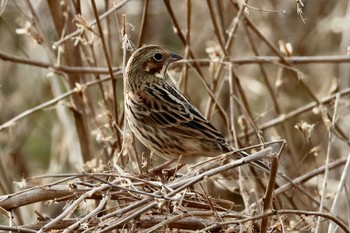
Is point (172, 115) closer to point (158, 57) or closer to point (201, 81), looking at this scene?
point (158, 57)

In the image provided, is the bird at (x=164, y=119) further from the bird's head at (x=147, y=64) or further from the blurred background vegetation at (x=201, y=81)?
the blurred background vegetation at (x=201, y=81)

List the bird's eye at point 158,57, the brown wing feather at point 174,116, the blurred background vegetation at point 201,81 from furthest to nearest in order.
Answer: the blurred background vegetation at point 201,81, the bird's eye at point 158,57, the brown wing feather at point 174,116

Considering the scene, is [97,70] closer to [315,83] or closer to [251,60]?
[251,60]

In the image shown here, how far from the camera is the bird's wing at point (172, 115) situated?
4.45 m

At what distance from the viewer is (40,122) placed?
8.15m

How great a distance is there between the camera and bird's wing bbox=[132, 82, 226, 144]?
14.6 feet

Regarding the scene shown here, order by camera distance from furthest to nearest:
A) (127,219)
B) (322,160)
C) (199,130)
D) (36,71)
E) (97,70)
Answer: (36,71)
(322,160)
(97,70)
(199,130)
(127,219)

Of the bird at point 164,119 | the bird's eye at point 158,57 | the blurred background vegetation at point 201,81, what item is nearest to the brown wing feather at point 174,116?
the bird at point 164,119

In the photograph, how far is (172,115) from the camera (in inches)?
179

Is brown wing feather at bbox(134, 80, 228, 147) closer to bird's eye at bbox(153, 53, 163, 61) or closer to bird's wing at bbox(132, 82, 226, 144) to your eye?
bird's wing at bbox(132, 82, 226, 144)

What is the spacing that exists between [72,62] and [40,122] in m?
3.08

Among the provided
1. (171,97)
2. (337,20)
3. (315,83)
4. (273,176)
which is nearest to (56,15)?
(171,97)

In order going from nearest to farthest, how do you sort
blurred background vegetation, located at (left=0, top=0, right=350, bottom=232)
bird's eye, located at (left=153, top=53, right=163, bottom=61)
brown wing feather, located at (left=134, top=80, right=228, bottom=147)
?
brown wing feather, located at (left=134, top=80, right=228, bottom=147) → bird's eye, located at (left=153, top=53, right=163, bottom=61) → blurred background vegetation, located at (left=0, top=0, right=350, bottom=232)

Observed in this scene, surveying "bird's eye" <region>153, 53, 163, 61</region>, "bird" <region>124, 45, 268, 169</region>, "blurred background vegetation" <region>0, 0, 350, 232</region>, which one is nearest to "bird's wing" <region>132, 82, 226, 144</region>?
"bird" <region>124, 45, 268, 169</region>
